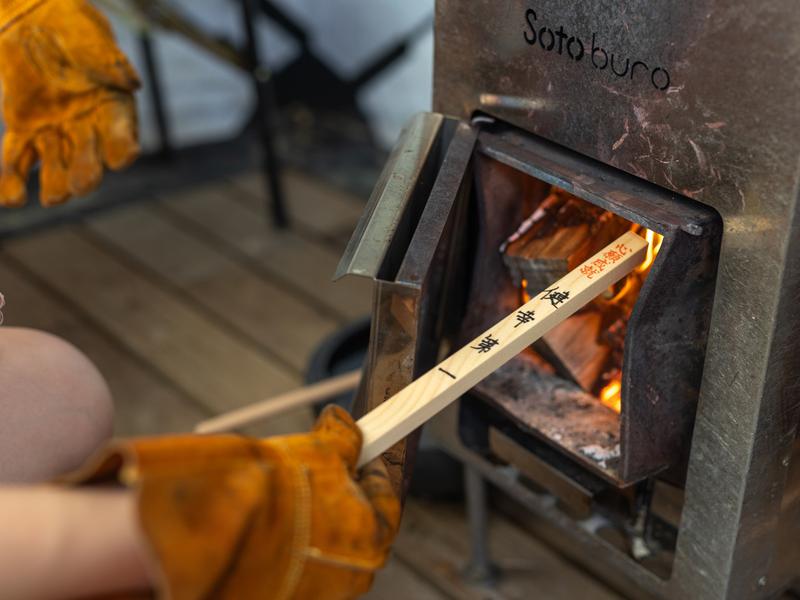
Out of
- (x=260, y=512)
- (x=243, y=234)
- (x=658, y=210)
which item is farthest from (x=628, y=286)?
(x=243, y=234)

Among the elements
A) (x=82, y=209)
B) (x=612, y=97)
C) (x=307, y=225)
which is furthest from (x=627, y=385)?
(x=82, y=209)

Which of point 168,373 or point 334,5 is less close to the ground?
point 334,5

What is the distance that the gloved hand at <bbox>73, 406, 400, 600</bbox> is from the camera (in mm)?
649

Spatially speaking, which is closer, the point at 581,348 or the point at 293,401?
the point at 581,348

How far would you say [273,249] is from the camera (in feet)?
7.71

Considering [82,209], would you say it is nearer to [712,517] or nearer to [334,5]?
[334,5]

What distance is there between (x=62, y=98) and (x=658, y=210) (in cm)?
75

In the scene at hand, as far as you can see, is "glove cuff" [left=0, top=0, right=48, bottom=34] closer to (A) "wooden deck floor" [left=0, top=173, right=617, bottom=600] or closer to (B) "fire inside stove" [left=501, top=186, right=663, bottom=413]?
(B) "fire inside stove" [left=501, top=186, right=663, bottom=413]

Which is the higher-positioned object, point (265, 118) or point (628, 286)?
point (628, 286)

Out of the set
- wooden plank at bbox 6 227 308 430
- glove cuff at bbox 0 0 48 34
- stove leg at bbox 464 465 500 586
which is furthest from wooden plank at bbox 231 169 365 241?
glove cuff at bbox 0 0 48 34

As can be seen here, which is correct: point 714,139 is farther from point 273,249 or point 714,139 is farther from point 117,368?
point 273,249

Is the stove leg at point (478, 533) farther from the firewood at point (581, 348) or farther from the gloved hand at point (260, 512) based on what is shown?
the gloved hand at point (260, 512)

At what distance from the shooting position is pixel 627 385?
954 mm

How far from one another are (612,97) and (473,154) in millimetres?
178
